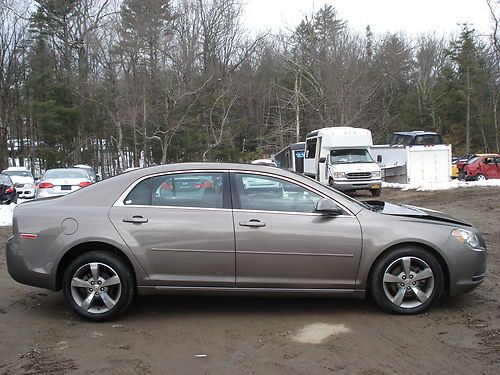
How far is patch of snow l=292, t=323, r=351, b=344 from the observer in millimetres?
4469

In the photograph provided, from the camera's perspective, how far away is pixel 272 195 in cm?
517

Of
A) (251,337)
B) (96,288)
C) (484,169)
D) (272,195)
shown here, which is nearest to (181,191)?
(272,195)

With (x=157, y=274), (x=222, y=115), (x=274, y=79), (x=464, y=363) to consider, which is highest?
(x=274, y=79)

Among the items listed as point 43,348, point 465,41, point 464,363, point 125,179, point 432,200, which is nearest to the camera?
point 464,363

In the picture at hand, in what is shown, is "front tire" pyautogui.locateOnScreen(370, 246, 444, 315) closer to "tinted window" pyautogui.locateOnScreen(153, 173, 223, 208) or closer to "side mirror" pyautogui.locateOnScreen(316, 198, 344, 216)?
"side mirror" pyautogui.locateOnScreen(316, 198, 344, 216)

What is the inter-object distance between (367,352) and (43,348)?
8.90 feet

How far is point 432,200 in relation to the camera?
17344 millimetres

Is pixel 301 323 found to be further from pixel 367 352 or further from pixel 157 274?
pixel 157 274

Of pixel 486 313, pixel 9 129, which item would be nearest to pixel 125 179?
pixel 486 313

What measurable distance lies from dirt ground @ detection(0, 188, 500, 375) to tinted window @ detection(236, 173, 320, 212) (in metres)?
1.09

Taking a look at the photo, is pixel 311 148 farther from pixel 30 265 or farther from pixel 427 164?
pixel 30 265

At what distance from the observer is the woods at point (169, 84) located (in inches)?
1443

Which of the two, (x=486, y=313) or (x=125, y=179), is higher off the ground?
(x=125, y=179)

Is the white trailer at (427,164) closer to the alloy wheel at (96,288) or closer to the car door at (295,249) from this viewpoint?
the car door at (295,249)
